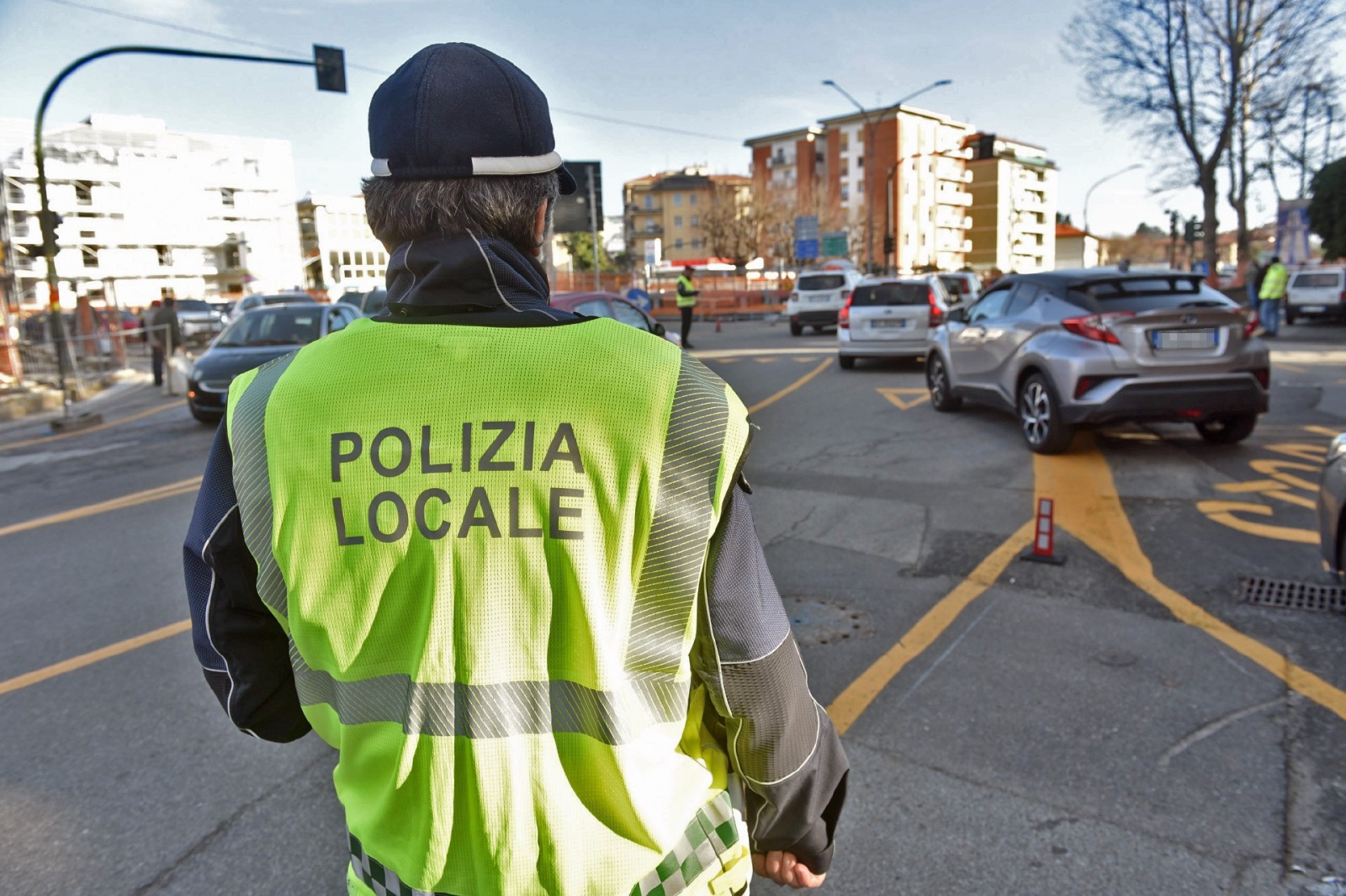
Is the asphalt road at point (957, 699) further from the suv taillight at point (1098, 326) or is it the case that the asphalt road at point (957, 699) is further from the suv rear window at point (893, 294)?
the suv rear window at point (893, 294)

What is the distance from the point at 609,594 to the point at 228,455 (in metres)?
0.60

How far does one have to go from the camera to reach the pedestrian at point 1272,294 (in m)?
22.2

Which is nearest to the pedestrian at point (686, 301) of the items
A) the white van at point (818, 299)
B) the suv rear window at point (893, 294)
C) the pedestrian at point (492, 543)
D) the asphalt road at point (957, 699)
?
the white van at point (818, 299)

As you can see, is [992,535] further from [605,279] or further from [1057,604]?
[605,279]

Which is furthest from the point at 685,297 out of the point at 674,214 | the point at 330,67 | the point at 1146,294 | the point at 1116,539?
the point at 674,214

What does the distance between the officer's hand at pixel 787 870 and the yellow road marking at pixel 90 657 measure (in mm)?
4051

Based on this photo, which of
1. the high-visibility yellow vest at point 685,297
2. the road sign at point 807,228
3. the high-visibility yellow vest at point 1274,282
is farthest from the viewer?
the road sign at point 807,228

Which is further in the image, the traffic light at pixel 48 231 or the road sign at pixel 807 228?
the road sign at pixel 807 228

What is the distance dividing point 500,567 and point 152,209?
311 feet

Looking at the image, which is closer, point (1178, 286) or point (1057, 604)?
point (1057, 604)

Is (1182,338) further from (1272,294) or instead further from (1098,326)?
(1272,294)

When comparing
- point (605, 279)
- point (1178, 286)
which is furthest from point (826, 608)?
point (605, 279)

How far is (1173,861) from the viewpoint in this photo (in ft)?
8.96

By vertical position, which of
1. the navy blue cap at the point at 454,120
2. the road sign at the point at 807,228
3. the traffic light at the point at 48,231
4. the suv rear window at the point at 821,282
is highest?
the road sign at the point at 807,228
